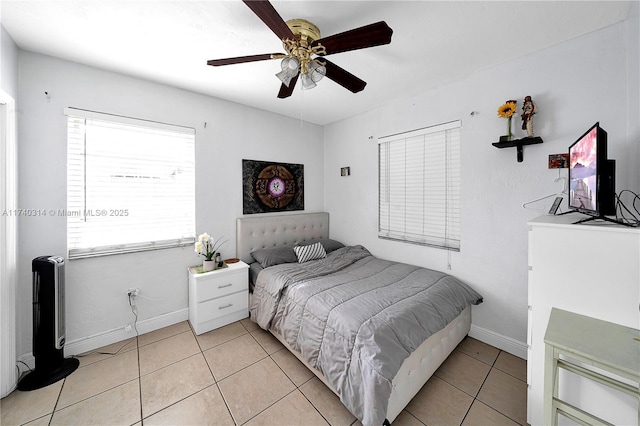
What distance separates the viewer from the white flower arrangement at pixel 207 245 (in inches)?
101

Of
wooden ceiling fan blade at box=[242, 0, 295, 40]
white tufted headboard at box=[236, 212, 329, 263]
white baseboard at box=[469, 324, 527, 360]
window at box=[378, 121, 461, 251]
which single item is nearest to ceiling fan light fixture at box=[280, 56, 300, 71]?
wooden ceiling fan blade at box=[242, 0, 295, 40]

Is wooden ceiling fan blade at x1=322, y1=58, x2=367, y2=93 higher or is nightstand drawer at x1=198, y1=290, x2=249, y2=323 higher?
wooden ceiling fan blade at x1=322, y1=58, x2=367, y2=93

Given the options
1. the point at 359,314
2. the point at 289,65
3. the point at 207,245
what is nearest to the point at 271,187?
the point at 207,245

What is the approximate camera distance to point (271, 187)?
3385 mm

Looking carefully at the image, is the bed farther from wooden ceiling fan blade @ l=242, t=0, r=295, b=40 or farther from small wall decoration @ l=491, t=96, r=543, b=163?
wooden ceiling fan blade @ l=242, t=0, r=295, b=40

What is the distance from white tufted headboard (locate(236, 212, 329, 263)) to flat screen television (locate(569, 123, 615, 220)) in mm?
2835

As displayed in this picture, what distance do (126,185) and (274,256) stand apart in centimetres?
169

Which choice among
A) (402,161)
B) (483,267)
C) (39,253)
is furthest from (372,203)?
(39,253)

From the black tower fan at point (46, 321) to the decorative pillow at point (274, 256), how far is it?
5.56 ft

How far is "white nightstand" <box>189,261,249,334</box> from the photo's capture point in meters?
2.44

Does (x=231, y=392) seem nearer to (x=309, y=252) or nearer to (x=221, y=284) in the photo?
(x=221, y=284)

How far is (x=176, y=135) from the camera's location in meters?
2.63

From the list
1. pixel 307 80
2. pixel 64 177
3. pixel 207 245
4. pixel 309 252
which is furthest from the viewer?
pixel 309 252

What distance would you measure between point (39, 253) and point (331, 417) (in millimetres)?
2701
